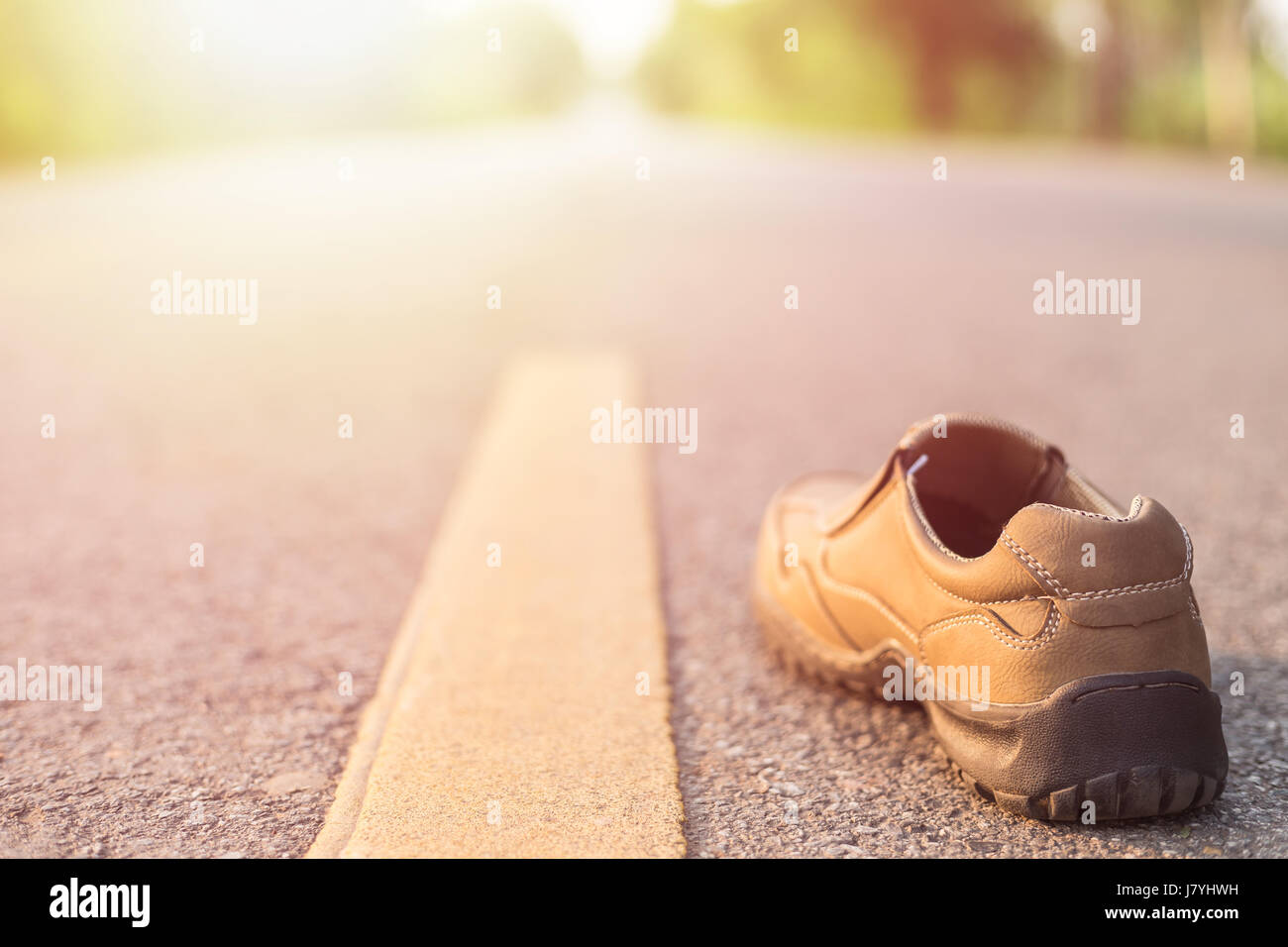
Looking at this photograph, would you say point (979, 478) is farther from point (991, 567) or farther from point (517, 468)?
point (517, 468)

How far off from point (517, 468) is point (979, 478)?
6.17 ft

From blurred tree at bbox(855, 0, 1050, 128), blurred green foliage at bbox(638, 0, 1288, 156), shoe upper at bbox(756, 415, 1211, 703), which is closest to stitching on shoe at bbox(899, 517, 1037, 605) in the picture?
shoe upper at bbox(756, 415, 1211, 703)

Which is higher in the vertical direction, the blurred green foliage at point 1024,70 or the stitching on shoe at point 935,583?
the blurred green foliage at point 1024,70

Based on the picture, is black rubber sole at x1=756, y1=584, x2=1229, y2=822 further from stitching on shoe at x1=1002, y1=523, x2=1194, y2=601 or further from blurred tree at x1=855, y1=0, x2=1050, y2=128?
blurred tree at x1=855, y1=0, x2=1050, y2=128

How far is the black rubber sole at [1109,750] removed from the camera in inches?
64.6

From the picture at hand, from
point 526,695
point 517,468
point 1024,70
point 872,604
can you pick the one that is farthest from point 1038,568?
point 1024,70

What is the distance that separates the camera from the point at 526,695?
7.06ft

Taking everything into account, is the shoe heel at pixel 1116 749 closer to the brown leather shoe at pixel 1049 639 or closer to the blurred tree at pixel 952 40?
the brown leather shoe at pixel 1049 639

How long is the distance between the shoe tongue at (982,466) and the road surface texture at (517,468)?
1.37ft

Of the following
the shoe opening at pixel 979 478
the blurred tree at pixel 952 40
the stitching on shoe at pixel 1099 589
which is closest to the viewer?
the stitching on shoe at pixel 1099 589

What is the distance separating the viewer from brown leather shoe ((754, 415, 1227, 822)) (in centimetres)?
164

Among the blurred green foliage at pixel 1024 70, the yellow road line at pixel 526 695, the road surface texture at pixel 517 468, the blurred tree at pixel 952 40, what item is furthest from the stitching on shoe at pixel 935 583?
the blurred tree at pixel 952 40

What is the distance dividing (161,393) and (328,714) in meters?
2.85
